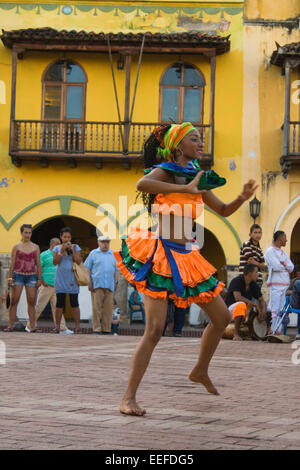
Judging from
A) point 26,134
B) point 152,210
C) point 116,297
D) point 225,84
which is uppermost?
point 225,84

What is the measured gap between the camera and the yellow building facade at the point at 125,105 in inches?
832

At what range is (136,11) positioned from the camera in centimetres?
2162

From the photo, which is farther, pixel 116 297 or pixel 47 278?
pixel 116 297

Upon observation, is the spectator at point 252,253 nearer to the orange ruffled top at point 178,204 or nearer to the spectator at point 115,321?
the spectator at point 115,321

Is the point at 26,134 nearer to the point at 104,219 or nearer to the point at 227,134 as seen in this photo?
the point at 104,219

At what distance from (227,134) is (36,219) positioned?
5.41m

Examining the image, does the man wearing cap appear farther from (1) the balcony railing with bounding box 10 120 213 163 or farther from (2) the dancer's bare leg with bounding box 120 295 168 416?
(2) the dancer's bare leg with bounding box 120 295 168 416

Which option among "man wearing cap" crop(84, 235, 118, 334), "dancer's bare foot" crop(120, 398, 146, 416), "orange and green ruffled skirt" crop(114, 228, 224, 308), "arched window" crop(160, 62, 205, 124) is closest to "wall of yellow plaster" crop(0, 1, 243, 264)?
"arched window" crop(160, 62, 205, 124)

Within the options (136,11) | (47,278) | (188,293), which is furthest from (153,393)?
(136,11)

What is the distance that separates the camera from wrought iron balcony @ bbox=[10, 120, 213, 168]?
21016 mm

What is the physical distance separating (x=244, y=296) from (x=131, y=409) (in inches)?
344

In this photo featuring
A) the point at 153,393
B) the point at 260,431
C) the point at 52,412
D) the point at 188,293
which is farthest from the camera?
the point at 153,393

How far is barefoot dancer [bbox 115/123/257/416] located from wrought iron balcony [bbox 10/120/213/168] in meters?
15.4

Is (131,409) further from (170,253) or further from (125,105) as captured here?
(125,105)
